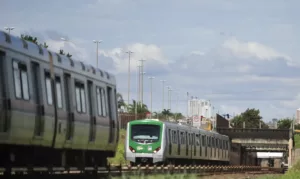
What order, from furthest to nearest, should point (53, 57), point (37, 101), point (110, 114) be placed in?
point (110, 114), point (53, 57), point (37, 101)

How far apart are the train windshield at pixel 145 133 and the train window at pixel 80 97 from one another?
2529 cm

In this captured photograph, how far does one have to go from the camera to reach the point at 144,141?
54438 mm

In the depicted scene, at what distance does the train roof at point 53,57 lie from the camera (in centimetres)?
2227

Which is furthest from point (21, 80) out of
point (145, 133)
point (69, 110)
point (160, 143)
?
point (145, 133)

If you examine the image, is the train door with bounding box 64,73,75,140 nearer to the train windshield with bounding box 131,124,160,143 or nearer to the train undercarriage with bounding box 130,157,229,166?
the train windshield with bounding box 131,124,160,143

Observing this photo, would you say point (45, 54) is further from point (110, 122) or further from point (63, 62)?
point (110, 122)

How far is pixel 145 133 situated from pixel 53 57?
2899 cm

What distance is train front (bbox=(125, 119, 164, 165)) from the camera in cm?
5384

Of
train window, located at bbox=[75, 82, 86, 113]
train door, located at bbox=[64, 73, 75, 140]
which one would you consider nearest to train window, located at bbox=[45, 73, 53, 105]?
train door, located at bbox=[64, 73, 75, 140]

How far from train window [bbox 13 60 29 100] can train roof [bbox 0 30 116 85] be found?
39cm

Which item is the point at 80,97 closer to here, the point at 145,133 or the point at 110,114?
the point at 110,114

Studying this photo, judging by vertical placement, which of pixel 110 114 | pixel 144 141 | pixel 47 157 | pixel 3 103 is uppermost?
pixel 110 114

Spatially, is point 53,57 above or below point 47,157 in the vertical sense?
above

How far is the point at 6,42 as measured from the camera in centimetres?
2200
